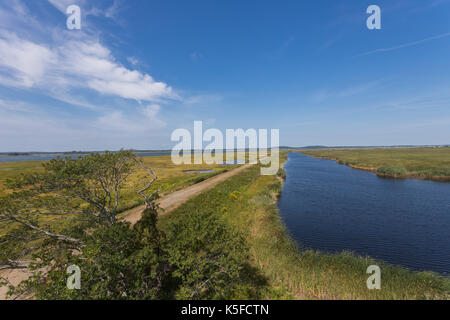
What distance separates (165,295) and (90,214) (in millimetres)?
6935

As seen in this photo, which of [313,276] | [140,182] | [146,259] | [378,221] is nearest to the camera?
[146,259]

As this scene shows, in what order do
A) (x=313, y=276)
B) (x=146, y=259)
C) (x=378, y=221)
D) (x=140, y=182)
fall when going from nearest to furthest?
(x=146, y=259) → (x=313, y=276) → (x=140, y=182) → (x=378, y=221)

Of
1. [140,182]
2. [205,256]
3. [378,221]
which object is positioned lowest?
[378,221]

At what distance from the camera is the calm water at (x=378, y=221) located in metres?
17.6

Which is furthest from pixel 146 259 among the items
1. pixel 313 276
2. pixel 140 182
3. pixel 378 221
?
pixel 378 221

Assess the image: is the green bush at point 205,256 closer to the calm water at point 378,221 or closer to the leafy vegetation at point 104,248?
the leafy vegetation at point 104,248

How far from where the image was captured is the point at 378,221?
24266mm

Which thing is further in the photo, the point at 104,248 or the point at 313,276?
the point at 313,276

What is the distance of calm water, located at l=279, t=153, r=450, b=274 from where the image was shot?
1756 centimetres

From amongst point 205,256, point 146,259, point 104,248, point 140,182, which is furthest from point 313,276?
point 140,182

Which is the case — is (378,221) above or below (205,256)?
below

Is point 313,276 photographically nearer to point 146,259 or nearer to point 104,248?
point 146,259

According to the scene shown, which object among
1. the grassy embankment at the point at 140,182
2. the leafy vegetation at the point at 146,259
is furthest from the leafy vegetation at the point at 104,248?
the grassy embankment at the point at 140,182
